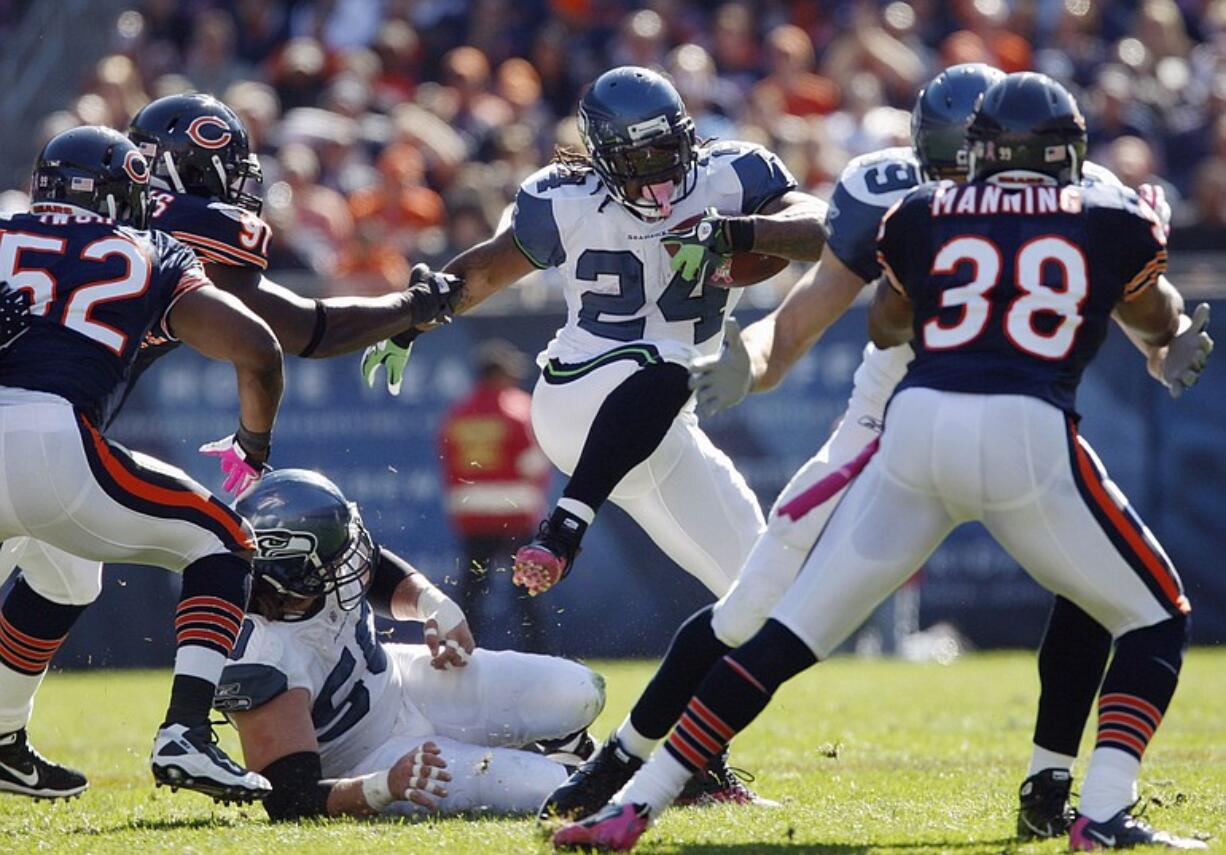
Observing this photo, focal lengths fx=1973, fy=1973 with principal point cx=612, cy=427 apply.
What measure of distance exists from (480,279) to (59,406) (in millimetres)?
1719

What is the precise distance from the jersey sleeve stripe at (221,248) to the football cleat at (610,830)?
7.35 ft

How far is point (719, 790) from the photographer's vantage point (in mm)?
5672

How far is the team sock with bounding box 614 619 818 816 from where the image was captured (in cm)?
437

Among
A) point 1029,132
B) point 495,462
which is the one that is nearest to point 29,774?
point 1029,132

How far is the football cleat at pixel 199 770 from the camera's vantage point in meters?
4.73

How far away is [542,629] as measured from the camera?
1052cm

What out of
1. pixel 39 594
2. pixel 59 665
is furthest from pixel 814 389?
pixel 39 594

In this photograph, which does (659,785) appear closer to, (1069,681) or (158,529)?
(1069,681)

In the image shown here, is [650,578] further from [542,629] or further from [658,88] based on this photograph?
[658,88]

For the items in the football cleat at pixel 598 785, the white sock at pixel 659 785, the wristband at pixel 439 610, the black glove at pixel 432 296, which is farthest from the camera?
the black glove at pixel 432 296

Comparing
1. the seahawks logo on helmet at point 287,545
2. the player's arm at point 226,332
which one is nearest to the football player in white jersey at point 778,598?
the seahawks logo on helmet at point 287,545

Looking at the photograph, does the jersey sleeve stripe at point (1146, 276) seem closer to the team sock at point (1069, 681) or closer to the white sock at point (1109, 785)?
the team sock at point (1069, 681)

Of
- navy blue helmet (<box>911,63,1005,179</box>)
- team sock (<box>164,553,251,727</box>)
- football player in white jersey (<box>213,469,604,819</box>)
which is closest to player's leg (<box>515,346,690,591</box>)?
football player in white jersey (<box>213,469,604,819</box>)

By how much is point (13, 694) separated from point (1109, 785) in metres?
3.10
